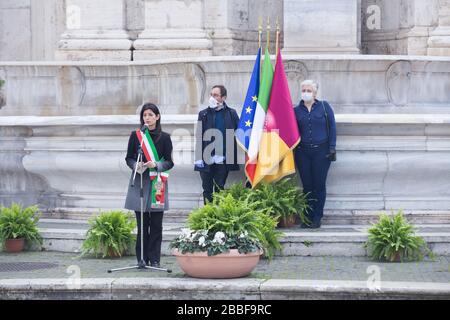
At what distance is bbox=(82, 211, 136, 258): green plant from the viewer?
14828 mm

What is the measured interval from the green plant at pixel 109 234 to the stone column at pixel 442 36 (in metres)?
6.33

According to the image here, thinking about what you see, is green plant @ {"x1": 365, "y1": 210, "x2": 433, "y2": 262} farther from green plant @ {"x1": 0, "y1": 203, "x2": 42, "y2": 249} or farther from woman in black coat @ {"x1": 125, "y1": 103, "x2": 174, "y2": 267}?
green plant @ {"x1": 0, "y1": 203, "x2": 42, "y2": 249}

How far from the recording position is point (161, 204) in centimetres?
1394

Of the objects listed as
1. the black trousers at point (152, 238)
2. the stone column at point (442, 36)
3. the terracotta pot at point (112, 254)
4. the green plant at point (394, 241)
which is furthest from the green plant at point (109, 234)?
the stone column at point (442, 36)

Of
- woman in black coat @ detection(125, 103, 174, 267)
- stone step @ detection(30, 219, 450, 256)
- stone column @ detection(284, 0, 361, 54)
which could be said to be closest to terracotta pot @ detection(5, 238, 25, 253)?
stone step @ detection(30, 219, 450, 256)

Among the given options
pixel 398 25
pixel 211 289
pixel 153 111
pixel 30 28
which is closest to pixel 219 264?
pixel 211 289

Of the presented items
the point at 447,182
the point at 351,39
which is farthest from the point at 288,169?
the point at 351,39

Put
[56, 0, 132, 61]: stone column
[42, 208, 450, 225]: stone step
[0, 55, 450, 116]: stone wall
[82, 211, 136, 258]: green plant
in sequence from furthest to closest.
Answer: [56, 0, 132, 61]: stone column → [0, 55, 450, 116]: stone wall → [42, 208, 450, 225]: stone step → [82, 211, 136, 258]: green plant

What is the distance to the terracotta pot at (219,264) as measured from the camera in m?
13.0

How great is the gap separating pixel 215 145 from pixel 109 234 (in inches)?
83.0

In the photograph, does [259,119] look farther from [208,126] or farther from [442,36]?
[442,36]

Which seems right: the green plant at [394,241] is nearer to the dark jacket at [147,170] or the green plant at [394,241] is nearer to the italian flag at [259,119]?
the italian flag at [259,119]

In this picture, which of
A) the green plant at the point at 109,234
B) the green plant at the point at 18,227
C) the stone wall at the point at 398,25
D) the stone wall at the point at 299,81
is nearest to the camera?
the green plant at the point at 109,234

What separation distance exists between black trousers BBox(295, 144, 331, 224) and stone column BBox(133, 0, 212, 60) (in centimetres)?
374
